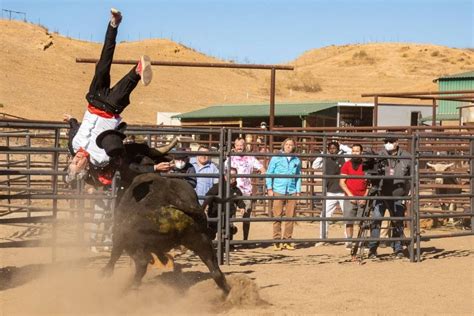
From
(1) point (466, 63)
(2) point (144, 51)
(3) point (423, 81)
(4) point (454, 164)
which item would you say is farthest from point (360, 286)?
(1) point (466, 63)

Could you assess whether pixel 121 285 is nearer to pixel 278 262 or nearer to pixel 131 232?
pixel 131 232

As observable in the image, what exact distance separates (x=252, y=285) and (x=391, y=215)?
12.5 feet

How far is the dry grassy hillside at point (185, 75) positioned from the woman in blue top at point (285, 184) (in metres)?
31.7

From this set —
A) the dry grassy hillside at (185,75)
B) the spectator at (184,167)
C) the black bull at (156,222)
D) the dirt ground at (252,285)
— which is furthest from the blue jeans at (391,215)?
the dry grassy hillside at (185,75)

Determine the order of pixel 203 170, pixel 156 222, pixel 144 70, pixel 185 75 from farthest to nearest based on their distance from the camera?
1. pixel 185 75
2. pixel 203 170
3. pixel 156 222
4. pixel 144 70

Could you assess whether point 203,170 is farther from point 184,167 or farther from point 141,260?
point 141,260

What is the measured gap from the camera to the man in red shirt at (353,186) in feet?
34.3

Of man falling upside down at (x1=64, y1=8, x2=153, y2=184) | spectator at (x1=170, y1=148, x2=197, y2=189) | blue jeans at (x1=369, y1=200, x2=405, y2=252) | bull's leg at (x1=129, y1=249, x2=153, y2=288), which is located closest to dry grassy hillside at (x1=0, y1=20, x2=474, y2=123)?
spectator at (x1=170, y1=148, x2=197, y2=189)

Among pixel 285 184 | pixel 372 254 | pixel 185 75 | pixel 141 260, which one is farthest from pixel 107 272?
pixel 185 75

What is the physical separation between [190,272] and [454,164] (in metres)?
7.78

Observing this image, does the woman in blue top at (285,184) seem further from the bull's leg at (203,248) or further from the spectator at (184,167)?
the bull's leg at (203,248)

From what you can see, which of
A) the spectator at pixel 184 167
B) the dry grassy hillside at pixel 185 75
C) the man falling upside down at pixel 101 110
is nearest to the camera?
the man falling upside down at pixel 101 110

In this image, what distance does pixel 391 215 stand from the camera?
10.4 meters

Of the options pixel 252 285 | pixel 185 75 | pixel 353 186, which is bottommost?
pixel 252 285
